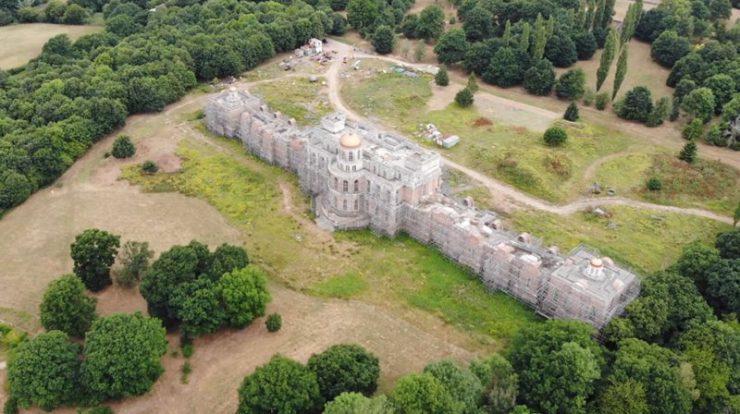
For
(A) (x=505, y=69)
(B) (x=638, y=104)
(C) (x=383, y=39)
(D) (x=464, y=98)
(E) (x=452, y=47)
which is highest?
(E) (x=452, y=47)

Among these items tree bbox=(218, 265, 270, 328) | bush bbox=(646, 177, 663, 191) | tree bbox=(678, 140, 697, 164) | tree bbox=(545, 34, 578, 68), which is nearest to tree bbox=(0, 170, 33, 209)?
tree bbox=(218, 265, 270, 328)

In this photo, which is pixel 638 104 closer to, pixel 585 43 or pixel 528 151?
pixel 528 151

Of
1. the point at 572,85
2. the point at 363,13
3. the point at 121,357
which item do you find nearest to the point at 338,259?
the point at 121,357

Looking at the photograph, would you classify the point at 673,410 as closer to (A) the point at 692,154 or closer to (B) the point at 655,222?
(B) the point at 655,222

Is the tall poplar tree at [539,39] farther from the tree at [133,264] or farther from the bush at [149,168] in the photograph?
the tree at [133,264]

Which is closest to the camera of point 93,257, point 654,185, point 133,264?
point 93,257

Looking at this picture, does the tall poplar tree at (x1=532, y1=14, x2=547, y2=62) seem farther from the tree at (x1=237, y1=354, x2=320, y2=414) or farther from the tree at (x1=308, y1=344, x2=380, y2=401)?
the tree at (x1=237, y1=354, x2=320, y2=414)

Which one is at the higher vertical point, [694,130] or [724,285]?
[694,130]

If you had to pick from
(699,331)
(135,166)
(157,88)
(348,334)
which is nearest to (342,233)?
(348,334)

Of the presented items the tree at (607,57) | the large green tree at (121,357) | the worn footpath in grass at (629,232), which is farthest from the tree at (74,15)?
the worn footpath in grass at (629,232)
